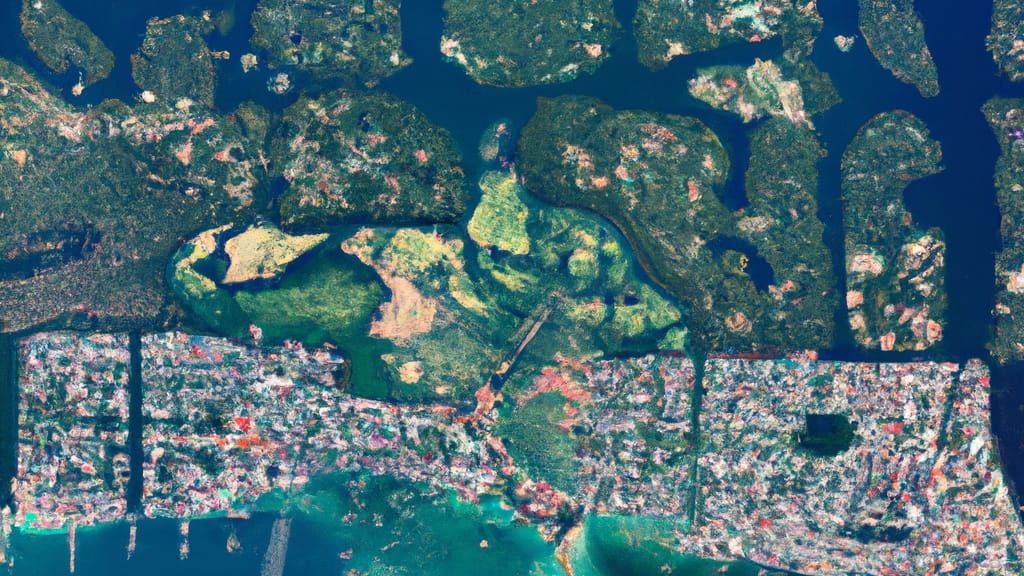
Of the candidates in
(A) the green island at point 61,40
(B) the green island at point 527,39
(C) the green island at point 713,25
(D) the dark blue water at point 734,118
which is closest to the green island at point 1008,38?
(D) the dark blue water at point 734,118

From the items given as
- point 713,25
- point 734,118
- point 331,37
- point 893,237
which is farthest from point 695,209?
point 331,37

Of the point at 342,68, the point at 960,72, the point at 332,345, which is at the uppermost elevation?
the point at 960,72

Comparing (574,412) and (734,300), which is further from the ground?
(734,300)

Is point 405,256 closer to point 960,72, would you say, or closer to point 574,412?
point 574,412

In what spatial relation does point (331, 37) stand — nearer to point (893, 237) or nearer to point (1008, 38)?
point (893, 237)

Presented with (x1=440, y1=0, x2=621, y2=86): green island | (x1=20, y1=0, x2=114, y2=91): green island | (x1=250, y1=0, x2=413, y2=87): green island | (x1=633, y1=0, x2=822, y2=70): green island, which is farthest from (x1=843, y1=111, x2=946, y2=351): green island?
(x1=20, y1=0, x2=114, y2=91): green island

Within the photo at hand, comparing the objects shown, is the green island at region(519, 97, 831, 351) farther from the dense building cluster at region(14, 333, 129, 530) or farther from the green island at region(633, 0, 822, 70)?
the dense building cluster at region(14, 333, 129, 530)

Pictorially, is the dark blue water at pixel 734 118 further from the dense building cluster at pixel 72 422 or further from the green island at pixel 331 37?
the dense building cluster at pixel 72 422

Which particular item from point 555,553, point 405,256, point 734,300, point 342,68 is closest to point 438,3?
point 342,68
